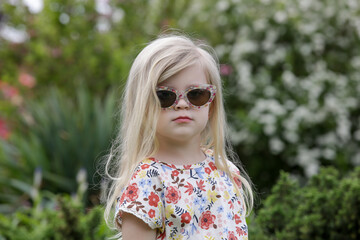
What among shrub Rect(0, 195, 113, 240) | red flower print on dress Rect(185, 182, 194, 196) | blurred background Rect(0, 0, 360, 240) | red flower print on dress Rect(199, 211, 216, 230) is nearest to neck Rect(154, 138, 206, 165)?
red flower print on dress Rect(185, 182, 194, 196)

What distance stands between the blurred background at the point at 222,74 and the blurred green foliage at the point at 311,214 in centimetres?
125

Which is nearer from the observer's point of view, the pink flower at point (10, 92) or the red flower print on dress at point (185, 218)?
the red flower print on dress at point (185, 218)

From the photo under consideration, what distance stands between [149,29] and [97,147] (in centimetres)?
260

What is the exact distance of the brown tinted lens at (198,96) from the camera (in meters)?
2.01

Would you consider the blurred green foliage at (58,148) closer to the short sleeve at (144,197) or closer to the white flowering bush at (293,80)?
the white flowering bush at (293,80)

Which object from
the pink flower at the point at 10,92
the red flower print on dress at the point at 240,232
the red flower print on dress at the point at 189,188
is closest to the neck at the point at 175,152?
the red flower print on dress at the point at 189,188

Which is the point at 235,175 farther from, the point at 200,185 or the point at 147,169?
the point at 147,169

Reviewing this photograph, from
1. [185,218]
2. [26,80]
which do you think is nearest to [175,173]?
[185,218]

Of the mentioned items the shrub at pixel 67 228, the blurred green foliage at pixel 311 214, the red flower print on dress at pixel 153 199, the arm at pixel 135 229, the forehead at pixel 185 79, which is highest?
the forehead at pixel 185 79

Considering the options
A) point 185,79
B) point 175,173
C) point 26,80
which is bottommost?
point 26,80

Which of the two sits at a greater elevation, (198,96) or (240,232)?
(198,96)

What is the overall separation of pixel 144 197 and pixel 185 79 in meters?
0.47

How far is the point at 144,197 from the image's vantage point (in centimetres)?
193

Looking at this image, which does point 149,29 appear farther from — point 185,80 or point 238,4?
point 185,80
